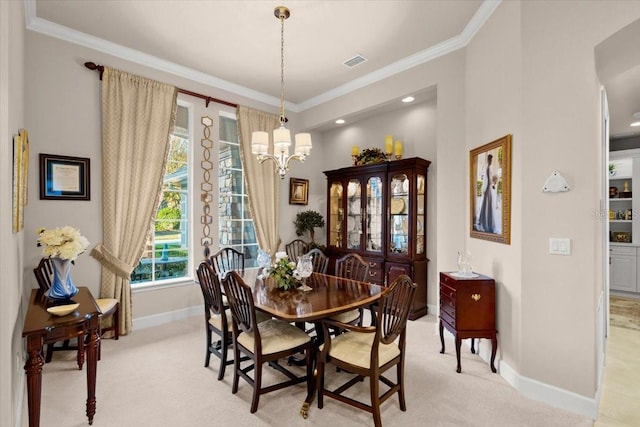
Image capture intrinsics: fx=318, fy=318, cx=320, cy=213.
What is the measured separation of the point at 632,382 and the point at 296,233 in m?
4.23

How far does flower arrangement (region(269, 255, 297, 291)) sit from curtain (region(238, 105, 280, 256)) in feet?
7.26

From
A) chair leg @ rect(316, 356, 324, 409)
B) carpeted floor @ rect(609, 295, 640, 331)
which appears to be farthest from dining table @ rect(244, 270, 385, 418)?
carpeted floor @ rect(609, 295, 640, 331)

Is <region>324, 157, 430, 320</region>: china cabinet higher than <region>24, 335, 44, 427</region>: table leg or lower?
higher

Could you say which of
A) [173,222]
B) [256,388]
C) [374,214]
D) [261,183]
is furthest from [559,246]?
[173,222]

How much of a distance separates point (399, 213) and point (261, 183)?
2.10m

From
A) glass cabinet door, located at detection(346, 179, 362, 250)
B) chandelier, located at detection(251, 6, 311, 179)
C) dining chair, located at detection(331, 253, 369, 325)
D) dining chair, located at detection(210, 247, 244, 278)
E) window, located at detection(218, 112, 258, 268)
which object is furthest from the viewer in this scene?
glass cabinet door, located at detection(346, 179, 362, 250)

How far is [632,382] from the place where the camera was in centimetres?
265

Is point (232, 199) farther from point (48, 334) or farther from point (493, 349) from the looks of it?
point (493, 349)

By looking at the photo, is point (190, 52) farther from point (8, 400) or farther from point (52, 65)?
point (8, 400)

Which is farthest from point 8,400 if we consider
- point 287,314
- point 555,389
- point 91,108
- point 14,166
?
point 555,389

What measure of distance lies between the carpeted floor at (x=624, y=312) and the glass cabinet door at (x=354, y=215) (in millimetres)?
3428

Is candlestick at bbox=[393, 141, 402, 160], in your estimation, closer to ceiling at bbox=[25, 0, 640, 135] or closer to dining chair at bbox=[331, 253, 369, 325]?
ceiling at bbox=[25, 0, 640, 135]

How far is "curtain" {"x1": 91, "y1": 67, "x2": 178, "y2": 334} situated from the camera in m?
3.49

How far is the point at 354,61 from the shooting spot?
12.9 ft
